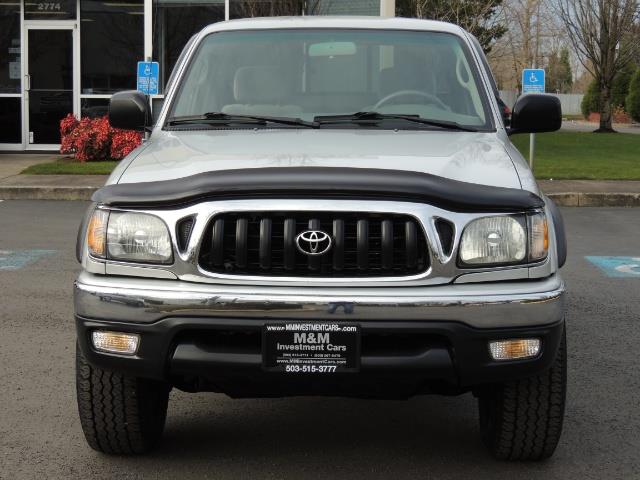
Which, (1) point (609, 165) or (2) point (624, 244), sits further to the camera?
(1) point (609, 165)

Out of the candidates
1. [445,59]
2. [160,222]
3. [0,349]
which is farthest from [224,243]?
[0,349]

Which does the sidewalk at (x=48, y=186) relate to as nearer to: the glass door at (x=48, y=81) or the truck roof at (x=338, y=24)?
the glass door at (x=48, y=81)

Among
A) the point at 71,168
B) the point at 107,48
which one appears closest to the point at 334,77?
the point at 71,168

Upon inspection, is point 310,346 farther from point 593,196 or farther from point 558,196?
point 593,196

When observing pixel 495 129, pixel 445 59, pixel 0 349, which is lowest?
pixel 0 349

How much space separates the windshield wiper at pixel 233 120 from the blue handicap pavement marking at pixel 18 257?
15.1 feet

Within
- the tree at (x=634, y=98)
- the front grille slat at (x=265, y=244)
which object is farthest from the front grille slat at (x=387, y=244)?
the tree at (x=634, y=98)

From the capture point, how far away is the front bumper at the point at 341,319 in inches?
141

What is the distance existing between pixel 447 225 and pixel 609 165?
17058 millimetres

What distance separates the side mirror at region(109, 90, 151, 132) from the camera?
5.21 metres

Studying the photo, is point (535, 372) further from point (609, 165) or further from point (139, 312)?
point (609, 165)

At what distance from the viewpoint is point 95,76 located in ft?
68.9

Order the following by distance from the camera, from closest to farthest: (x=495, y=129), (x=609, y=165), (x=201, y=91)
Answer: (x=495, y=129)
(x=201, y=91)
(x=609, y=165)

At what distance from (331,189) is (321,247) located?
7.9 inches
